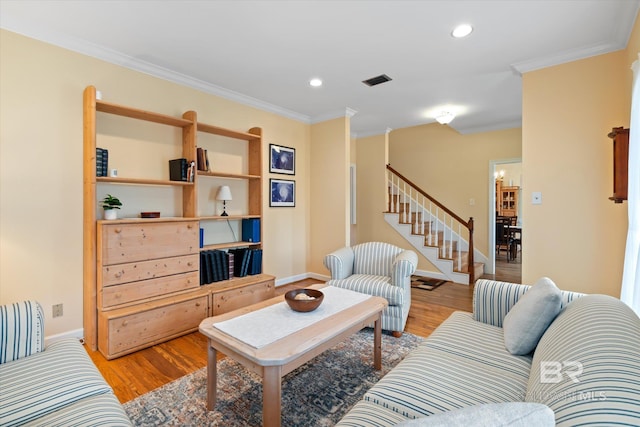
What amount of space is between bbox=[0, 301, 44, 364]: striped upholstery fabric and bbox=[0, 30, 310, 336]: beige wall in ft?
3.58

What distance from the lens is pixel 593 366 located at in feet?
2.95

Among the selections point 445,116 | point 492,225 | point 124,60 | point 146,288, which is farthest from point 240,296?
point 492,225

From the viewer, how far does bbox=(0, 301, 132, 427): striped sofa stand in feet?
3.83

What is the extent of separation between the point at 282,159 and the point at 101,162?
236 cm

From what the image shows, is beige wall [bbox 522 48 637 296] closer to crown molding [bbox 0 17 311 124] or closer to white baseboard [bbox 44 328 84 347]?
crown molding [bbox 0 17 311 124]

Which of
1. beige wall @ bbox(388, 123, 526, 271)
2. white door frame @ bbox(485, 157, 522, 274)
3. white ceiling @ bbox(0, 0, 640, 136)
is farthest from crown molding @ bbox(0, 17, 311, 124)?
white door frame @ bbox(485, 157, 522, 274)

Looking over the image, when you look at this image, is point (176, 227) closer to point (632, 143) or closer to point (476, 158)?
point (632, 143)

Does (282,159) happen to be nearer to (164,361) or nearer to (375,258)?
(375,258)

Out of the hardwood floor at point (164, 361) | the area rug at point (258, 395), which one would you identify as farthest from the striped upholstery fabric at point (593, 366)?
the hardwood floor at point (164, 361)

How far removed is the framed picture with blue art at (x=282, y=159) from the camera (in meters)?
4.39

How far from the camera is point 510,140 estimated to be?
5.35 meters

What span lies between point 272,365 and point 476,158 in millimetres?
5635

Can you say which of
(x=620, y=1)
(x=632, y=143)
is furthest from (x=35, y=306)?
(x=620, y=1)

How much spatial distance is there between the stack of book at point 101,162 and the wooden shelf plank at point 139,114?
1.26 feet
